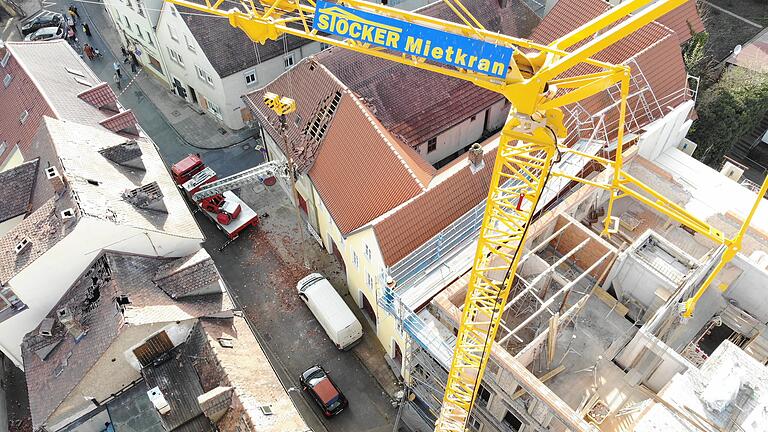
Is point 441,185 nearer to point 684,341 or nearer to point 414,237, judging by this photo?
point 414,237

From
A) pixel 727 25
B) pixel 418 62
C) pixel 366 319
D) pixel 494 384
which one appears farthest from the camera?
pixel 727 25

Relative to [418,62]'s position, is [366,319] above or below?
below

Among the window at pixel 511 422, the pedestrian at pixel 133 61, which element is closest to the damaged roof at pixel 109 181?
the window at pixel 511 422

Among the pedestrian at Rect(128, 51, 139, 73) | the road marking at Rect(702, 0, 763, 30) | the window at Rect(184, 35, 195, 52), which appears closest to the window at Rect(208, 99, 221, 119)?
the window at Rect(184, 35, 195, 52)

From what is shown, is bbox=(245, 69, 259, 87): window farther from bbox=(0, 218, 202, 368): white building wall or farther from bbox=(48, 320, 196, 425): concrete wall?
bbox=(48, 320, 196, 425): concrete wall

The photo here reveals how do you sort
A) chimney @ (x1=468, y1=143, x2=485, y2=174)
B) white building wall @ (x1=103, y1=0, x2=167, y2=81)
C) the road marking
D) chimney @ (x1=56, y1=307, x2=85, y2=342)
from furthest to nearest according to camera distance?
the road marking
white building wall @ (x1=103, y1=0, x2=167, y2=81)
chimney @ (x1=468, y1=143, x2=485, y2=174)
chimney @ (x1=56, y1=307, x2=85, y2=342)

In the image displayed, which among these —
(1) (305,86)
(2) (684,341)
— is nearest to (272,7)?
(1) (305,86)

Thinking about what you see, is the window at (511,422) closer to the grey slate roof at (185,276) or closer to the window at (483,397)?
the window at (483,397)
